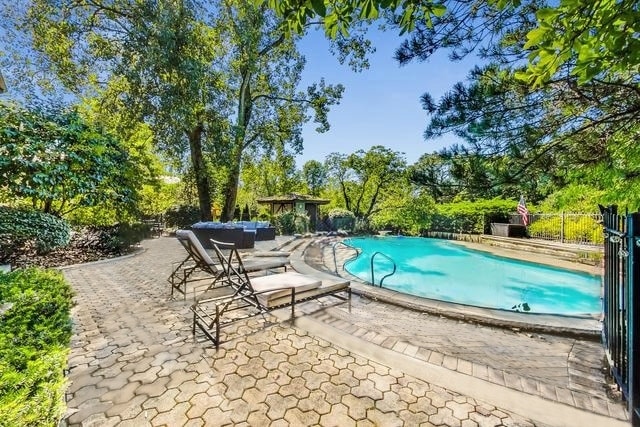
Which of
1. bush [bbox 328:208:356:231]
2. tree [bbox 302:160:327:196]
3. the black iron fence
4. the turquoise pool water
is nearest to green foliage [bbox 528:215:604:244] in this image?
the turquoise pool water

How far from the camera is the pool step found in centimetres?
1034

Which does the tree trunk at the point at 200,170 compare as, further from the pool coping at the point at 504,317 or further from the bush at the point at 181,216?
the pool coping at the point at 504,317

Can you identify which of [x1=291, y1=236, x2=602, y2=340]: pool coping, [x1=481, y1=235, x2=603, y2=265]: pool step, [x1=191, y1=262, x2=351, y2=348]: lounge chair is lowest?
[x1=481, y1=235, x2=603, y2=265]: pool step

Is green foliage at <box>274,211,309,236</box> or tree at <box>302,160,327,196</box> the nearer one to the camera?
green foliage at <box>274,211,309,236</box>

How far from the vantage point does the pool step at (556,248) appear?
10336 mm

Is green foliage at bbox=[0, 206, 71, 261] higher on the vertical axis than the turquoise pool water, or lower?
higher

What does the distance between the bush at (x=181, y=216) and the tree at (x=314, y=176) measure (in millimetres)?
16767

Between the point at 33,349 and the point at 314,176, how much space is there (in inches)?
1267

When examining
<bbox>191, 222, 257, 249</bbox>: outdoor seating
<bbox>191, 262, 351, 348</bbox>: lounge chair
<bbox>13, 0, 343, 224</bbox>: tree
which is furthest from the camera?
<bbox>191, 222, 257, 249</bbox>: outdoor seating

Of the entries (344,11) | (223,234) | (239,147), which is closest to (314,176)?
(239,147)

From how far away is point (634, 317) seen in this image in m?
1.92

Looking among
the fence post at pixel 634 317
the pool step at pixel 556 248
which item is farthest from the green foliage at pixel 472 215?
the fence post at pixel 634 317

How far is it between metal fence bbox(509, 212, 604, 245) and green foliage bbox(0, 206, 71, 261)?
60.0 ft

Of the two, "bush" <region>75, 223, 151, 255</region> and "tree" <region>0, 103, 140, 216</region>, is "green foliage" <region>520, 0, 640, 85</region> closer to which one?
"tree" <region>0, 103, 140, 216</region>
